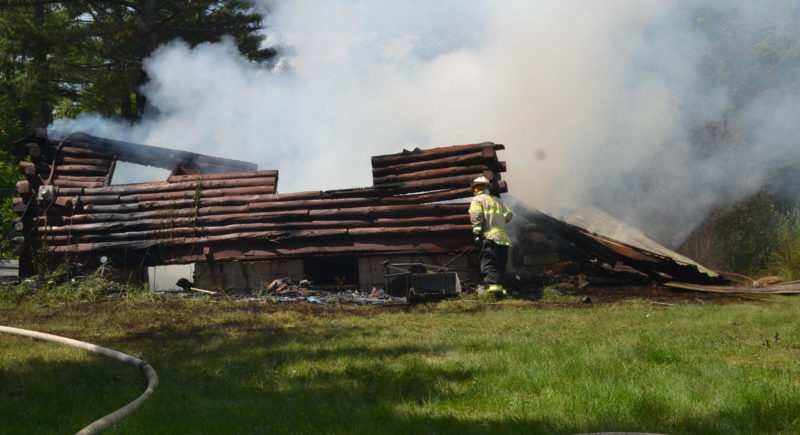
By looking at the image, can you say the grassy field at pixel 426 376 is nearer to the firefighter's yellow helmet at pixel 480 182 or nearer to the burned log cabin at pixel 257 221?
the firefighter's yellow helmet at pixel 480 182

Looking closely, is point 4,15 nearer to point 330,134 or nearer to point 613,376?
point 330,134

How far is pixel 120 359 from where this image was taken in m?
5.20

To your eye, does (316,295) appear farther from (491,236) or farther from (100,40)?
(100,40)

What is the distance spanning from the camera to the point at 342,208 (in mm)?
13055

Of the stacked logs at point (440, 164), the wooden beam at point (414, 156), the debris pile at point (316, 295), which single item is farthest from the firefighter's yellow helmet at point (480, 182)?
the debris pile at point (316, 295)

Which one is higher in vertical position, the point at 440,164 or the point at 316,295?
the point at 440,164

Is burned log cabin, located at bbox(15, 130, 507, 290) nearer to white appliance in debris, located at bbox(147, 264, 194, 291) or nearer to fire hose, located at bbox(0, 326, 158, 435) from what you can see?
white appliance in debris, located at bbox(147, 264, 194, 291)

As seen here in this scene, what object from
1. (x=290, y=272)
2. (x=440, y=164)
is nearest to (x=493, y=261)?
(x=440, y=164)

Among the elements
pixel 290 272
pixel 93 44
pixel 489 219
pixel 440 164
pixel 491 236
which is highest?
pixel 93 44

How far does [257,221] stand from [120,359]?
7.98 metres

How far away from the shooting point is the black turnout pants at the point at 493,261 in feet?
35.9

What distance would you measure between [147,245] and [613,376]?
443 inches

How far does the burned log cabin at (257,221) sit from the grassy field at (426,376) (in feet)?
16.1

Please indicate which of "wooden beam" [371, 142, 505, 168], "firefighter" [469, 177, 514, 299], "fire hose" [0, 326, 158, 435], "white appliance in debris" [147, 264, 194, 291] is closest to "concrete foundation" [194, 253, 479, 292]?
"white appliance in debris" [147, 264, 194, 291]
